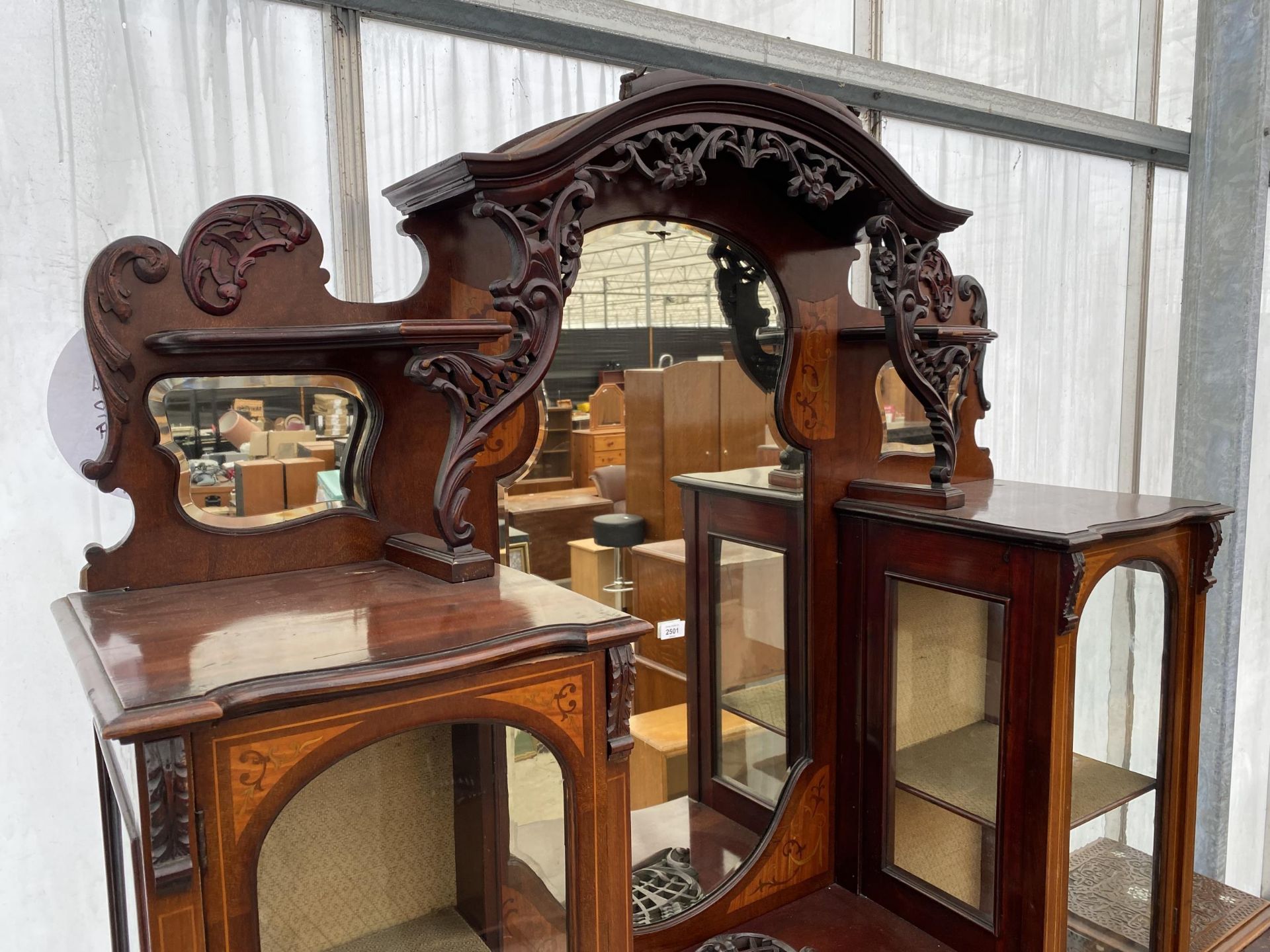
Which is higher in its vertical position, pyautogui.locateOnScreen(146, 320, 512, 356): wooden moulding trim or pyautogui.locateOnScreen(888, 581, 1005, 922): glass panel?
pyautogui.locateOnScreen(146, 320, 512, 356): wooden moulding trim

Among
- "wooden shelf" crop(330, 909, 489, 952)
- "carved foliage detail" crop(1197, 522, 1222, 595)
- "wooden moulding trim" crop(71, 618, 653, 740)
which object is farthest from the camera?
"carved foliage detail" crop(1197, 522, 1222, 595)

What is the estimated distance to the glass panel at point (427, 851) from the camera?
0.97 m

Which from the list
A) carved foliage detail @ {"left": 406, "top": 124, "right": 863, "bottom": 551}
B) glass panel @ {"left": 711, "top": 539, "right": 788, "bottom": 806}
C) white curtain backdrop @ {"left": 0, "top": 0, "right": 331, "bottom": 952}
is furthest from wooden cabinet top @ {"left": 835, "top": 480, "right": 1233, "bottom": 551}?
white curtain backdrop @ {"left": 0, "top": 0, "right": 331, "bottom": 952}

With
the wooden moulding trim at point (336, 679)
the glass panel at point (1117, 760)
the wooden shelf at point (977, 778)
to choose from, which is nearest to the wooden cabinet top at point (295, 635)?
the wooden moulding trim at point (336, 679)

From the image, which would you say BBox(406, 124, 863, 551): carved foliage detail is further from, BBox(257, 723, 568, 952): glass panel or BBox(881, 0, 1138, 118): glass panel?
BBox(881, 0, 1138, 118): glass panel

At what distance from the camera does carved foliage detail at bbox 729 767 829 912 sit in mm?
1666

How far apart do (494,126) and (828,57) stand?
0.79 meters

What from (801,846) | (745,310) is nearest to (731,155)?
(745,310)

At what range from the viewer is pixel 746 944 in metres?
1.56

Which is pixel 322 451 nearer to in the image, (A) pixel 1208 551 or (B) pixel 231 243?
(B) pixel 231 243

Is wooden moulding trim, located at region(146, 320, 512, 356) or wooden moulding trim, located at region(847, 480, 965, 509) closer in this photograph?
wooden moulding trim, located at region(146, 320, 512, 356)

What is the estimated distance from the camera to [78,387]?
1328 millimetres

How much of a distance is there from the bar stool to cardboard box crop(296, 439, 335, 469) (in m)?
0.41

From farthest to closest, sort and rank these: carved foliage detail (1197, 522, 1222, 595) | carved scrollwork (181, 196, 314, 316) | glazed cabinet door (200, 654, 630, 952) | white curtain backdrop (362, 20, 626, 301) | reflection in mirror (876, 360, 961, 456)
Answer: reflection in mirror (876, 360, 961, 456) < carved foliage detail (1197, 522, 1222, 595) < white curtain backdrop (362, 20, 626, 301) < carved scrollwork (181, 196, 314, 316) < glazed cabinet door (200, 654, 630, 952)
